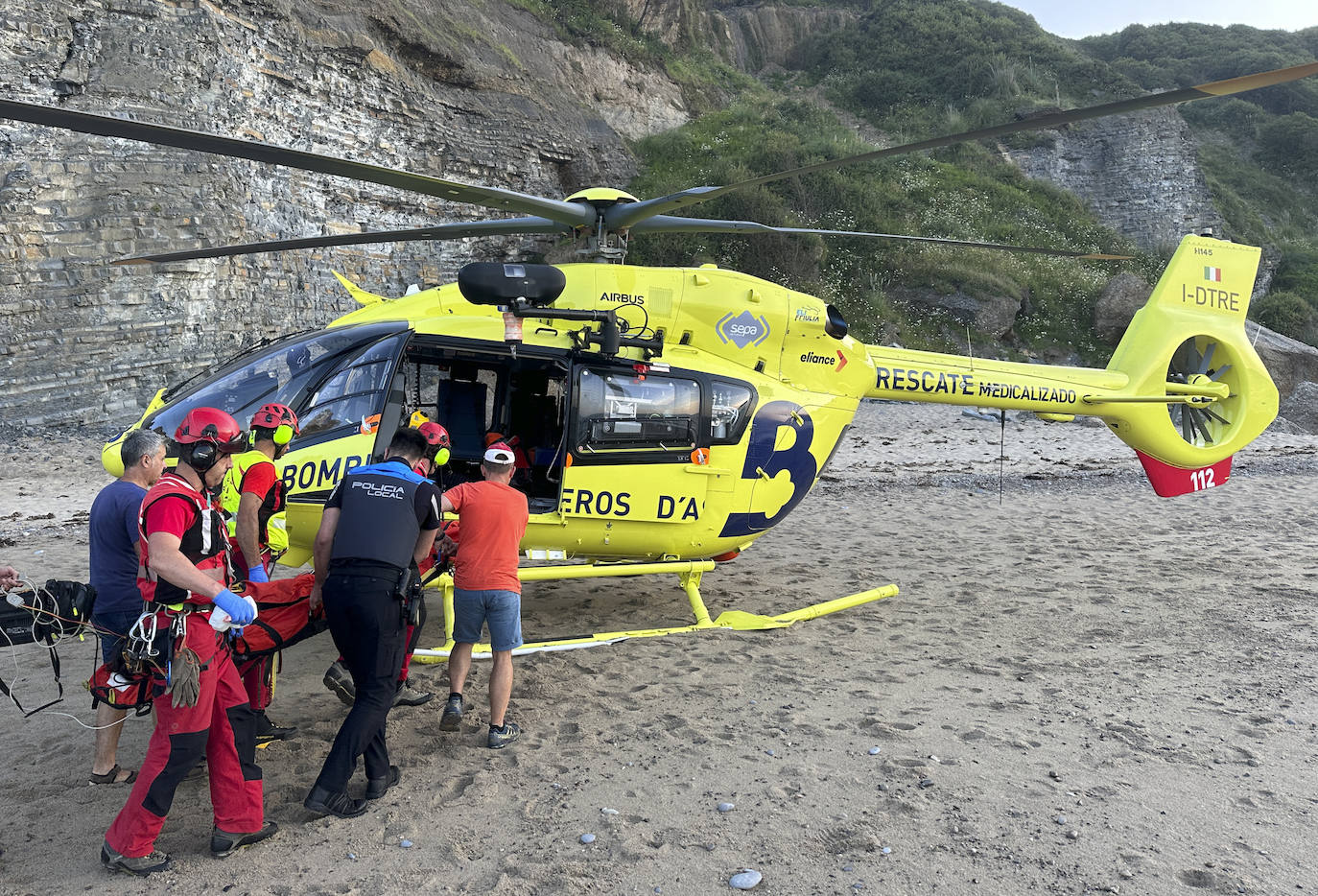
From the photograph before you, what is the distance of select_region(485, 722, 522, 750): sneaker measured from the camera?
466 centimetres

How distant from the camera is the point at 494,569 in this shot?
4.65 m

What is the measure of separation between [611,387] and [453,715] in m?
2.68

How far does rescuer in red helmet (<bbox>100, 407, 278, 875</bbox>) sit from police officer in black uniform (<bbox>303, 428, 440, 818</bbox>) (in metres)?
0.38

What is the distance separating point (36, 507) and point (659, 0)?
103 feet

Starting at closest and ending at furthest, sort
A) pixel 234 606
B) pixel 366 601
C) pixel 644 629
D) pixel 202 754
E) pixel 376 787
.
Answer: pixel 234 606 → pixel 202 754 → pixel 366 601 → pixel 376 787 → pixel 644 629

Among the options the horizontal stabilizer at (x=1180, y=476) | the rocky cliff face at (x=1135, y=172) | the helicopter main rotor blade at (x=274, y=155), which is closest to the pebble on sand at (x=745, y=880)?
the helicopter main rotor blade at (x=274, y=155)

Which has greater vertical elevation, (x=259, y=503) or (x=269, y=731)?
(x=259, y=503)

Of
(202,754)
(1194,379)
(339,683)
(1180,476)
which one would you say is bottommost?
(339,683)

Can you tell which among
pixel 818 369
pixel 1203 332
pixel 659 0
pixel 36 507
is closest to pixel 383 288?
pixel 36 507

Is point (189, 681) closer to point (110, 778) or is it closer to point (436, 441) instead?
point (110, 778)

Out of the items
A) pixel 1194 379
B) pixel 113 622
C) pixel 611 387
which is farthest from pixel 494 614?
pixel 1194 379

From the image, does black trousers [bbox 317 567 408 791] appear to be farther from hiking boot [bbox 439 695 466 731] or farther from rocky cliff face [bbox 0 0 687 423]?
rocky cliff face [bbox 0 0 687 423]

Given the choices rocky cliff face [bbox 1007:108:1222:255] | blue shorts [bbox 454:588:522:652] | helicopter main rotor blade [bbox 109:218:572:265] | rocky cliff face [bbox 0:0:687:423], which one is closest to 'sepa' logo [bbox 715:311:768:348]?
helicopter main rotor blade [bbox 109:218:572:265]

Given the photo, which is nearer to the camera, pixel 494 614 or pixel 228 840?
pixel 228 840
